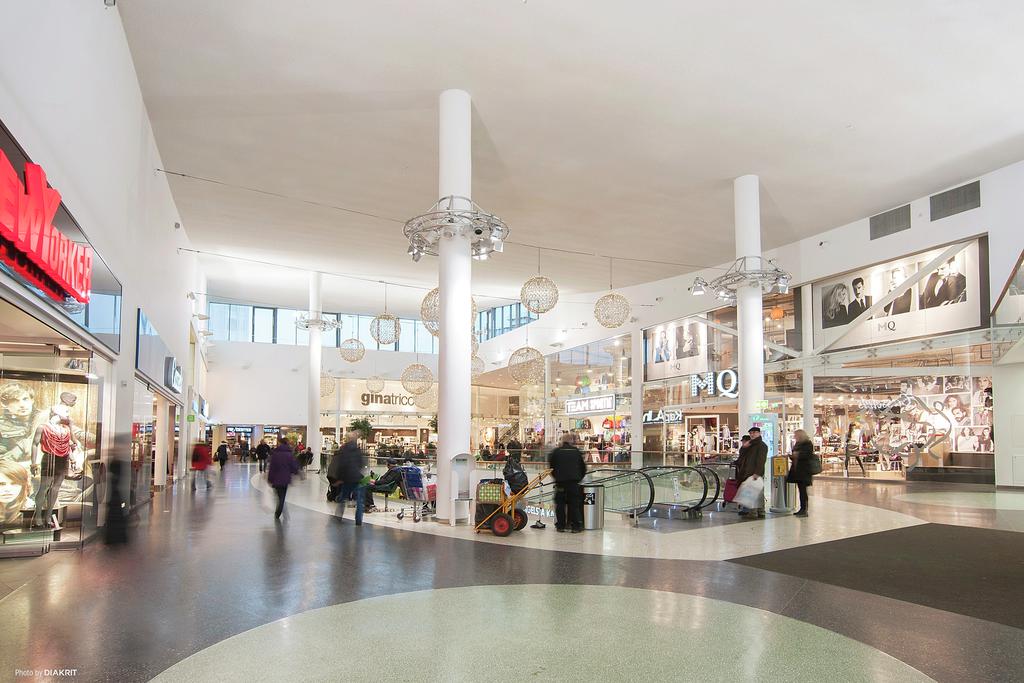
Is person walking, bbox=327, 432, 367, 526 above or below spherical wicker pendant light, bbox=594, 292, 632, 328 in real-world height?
below

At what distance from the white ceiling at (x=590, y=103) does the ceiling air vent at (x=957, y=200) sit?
483mm

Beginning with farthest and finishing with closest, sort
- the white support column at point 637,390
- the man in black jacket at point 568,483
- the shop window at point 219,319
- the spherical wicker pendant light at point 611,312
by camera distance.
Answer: the shop window at point 219,319 < the white support column at point 637,390 < the spherical wicker pendant light at point 611,312 < the man in black jacket at point 568,483

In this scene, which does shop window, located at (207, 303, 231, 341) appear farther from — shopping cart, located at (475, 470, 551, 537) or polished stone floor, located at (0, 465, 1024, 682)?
shopping cart, located at (475, 470, 551, 537)

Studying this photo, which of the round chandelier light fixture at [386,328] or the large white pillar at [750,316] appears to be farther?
the round chandelier light fixture at [386,328]

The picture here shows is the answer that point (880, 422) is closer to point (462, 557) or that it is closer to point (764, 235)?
point (764, 235)

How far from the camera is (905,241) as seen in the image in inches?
629

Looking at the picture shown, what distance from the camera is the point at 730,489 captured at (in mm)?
12344

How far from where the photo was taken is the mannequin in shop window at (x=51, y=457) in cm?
738

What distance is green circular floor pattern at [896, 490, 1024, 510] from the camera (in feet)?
41.2

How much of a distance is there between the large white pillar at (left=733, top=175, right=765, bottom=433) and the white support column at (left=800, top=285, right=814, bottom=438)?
5356mm

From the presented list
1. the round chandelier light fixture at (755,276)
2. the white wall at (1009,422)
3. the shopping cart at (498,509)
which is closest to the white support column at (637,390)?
the round chandelier light fixture at (755,276)

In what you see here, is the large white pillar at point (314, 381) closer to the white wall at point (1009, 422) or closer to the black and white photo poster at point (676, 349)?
the black and white photo poster at point (676, 349)

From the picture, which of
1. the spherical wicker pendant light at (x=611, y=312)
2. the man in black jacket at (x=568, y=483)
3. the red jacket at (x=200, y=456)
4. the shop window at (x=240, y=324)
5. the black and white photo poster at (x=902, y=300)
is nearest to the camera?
the man in black jacket at (x=568, y=483)

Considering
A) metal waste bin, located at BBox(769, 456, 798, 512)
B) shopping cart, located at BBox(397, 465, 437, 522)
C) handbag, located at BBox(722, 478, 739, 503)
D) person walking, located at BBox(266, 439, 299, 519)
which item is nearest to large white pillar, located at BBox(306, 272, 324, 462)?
shopping cart, located at BBox(397, 465, 437, 522)
